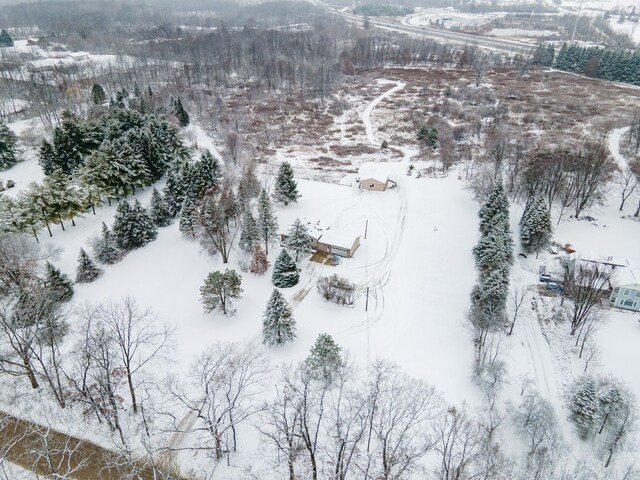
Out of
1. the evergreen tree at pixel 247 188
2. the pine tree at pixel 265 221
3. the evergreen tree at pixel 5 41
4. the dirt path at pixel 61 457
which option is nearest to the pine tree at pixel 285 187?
the evergreen tree at pixel 247 188

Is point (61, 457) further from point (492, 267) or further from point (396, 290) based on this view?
point (492, 267)

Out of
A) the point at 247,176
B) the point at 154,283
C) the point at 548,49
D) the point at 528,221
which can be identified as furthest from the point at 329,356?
the point at 548,49

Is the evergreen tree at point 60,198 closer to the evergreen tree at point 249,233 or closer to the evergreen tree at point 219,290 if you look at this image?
the evergreen tree at point 249,233

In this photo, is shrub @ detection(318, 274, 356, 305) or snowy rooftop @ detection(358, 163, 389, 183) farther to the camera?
snowy rooftop @ detection(358, 163, 389, 183)

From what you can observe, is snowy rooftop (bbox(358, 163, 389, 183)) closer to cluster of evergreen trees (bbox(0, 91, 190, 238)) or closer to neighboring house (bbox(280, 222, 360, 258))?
neighboring house (bbox(280, 222, 360, 258))

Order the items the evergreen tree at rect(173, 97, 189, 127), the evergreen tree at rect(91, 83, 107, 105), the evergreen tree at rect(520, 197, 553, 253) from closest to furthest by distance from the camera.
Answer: the evergreen tree at rect(520, 197, 553, 253) < the evergreen tree at rect(173, 97, 189, 127) < the evergreen tree at rect(91, 83, 107, 105)

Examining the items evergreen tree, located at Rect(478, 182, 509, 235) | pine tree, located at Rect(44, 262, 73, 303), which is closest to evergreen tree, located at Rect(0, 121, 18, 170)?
pine tree, located at Rect(44, 262, 73, 303)
